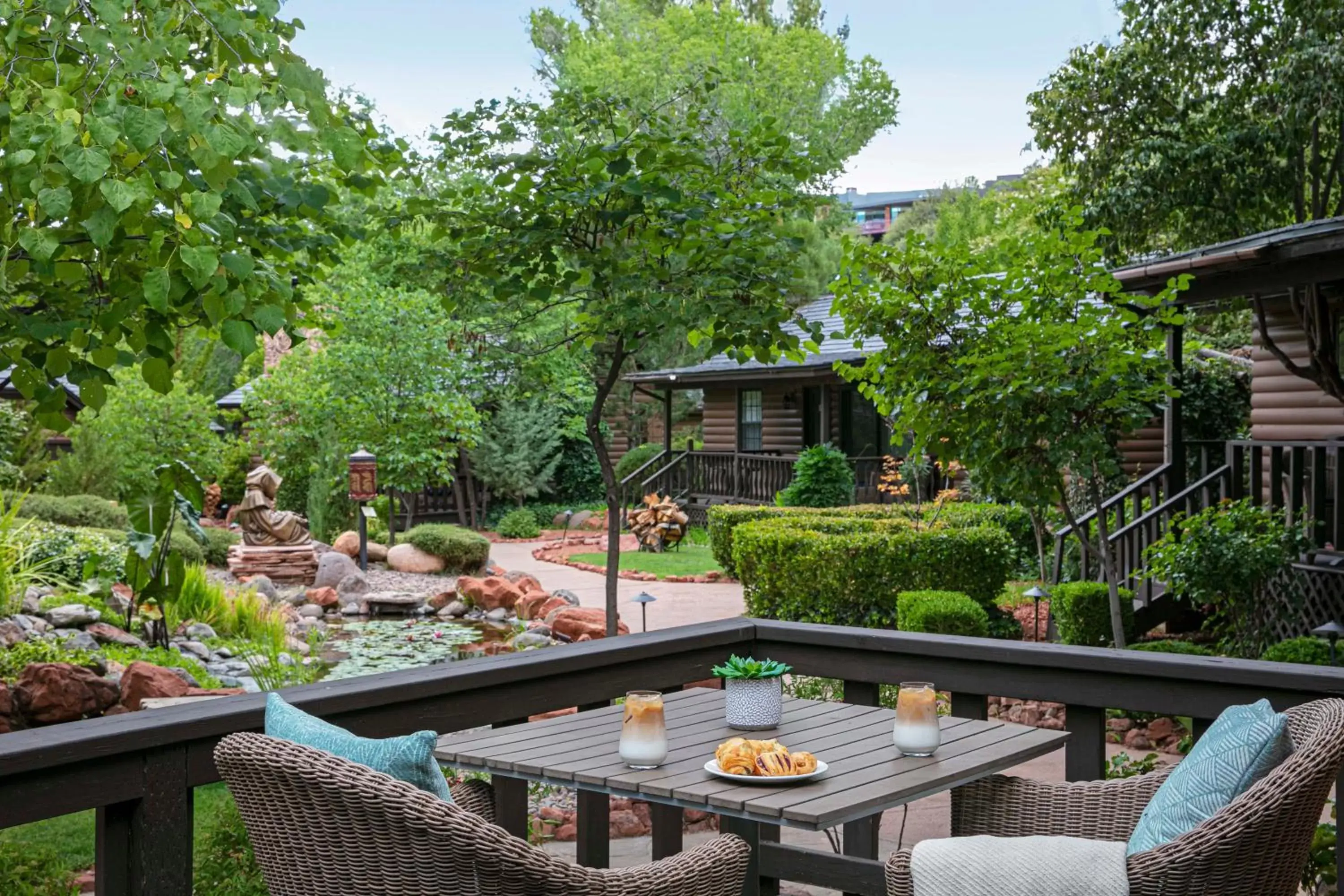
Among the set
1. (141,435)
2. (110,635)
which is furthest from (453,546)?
(110,635)

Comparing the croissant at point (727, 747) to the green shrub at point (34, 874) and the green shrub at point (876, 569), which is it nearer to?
the green shrub at point (34, 874)

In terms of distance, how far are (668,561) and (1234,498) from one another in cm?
1045

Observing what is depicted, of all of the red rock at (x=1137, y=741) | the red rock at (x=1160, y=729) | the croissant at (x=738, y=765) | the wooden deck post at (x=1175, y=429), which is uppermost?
the wooden deck post at (x=1175, y=429)

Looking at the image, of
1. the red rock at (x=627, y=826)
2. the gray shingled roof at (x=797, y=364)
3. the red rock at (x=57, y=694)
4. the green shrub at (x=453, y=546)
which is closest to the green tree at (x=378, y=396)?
the green shrub at (x=453, y=546)

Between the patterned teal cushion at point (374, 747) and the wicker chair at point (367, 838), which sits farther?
the patterned teal cushion at point (374, 747)

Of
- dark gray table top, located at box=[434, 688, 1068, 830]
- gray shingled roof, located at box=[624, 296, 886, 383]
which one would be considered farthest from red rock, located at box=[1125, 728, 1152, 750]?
gray shingled roof, located at box=[624, 296, 886, 383]

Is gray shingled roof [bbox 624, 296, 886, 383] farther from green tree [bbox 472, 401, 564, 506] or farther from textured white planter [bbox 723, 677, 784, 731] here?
textured white planter [bbox 723, 677, 784, 731]

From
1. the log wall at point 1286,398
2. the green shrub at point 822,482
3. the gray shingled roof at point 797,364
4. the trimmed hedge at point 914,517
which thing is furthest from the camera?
the gray shingled roof at point 797,364

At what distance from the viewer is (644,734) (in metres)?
2.96

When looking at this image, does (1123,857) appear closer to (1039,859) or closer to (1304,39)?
(1039,859)

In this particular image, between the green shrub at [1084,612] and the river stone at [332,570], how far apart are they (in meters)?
9.94

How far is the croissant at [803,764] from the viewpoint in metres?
2.85

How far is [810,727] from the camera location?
3412 mm

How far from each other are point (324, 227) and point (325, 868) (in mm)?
4243
